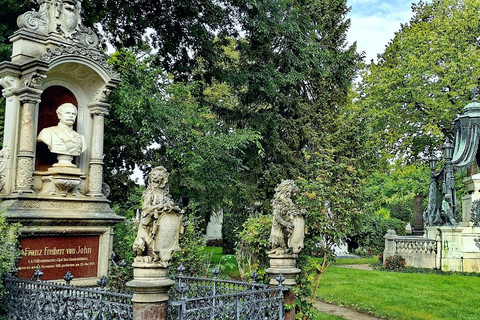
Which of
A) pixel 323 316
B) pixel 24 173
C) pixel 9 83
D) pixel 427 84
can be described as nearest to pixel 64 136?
pixel 24 173

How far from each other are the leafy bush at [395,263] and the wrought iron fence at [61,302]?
1645 cm

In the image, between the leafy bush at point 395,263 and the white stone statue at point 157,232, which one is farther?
the leafy bush at point 395,263

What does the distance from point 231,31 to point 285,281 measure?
13.1 metres

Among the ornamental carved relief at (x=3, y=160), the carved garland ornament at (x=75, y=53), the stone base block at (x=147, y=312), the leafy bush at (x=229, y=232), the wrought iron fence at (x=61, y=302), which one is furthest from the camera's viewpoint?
the leafy bush at (x=229, y=232)

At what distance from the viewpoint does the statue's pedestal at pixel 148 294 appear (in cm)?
587

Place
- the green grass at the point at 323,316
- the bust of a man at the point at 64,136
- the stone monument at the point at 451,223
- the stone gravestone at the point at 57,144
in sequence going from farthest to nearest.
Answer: the stone monument at the point at 451,223 < the green grass at the point at 323,316 < the bust of a man at the point at 64,136 < the stone gravestone at the point at 57,144

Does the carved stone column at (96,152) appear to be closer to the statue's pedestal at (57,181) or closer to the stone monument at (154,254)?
the statue's pedestal at (57,181)

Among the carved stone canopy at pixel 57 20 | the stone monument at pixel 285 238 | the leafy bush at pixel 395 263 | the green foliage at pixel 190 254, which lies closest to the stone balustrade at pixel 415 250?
the leafy bush at pixel 395 263

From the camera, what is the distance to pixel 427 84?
3038 centimetres

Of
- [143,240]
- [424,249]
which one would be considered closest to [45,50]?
[143,240]

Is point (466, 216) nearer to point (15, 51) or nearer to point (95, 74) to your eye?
point (95, 74)

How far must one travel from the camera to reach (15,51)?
9.85 metres

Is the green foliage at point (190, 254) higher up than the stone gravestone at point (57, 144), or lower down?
lower down

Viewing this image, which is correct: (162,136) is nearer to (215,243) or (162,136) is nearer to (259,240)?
(259,240)
